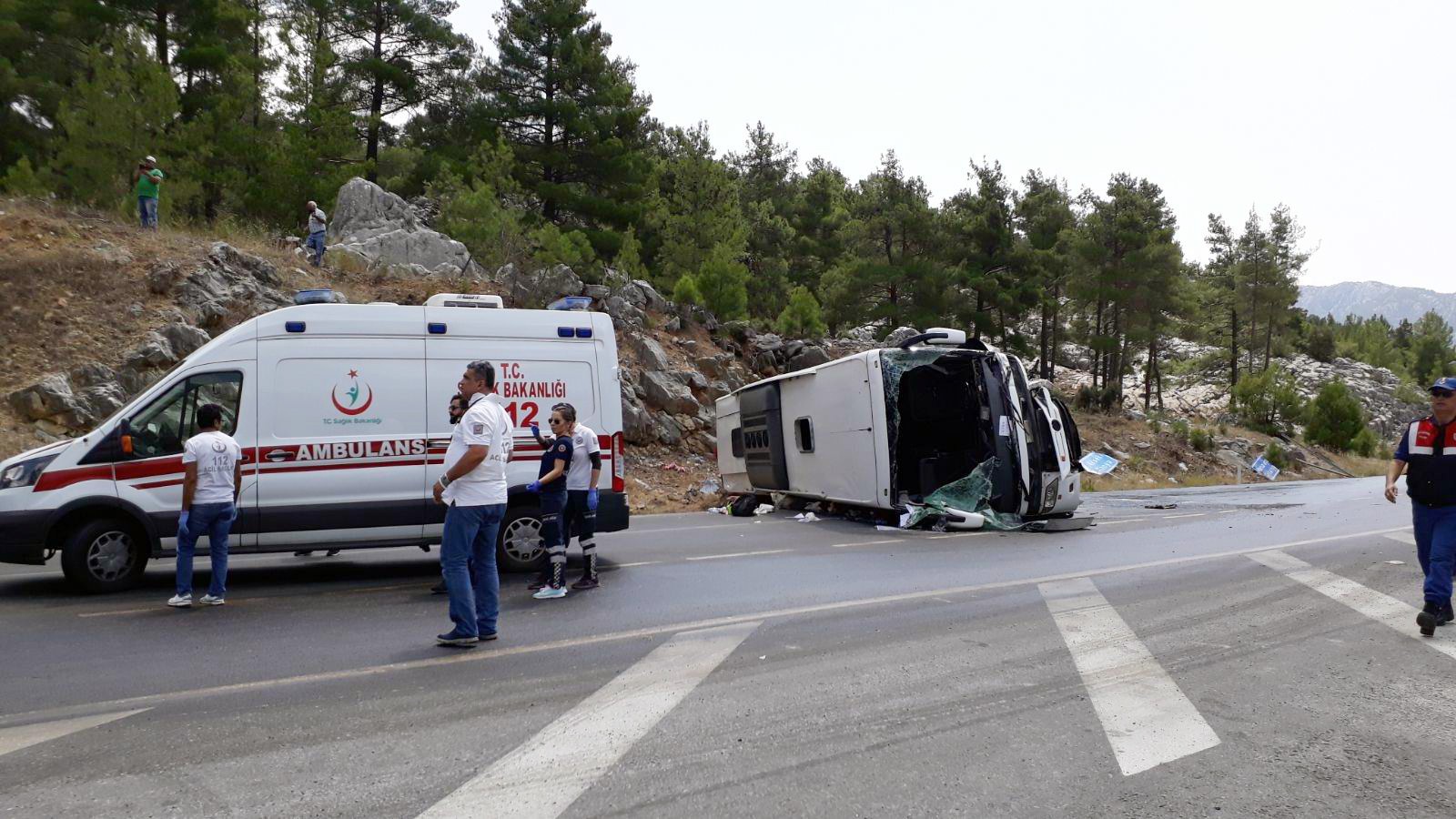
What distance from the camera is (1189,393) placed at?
7281cm

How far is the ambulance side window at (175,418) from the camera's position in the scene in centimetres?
812

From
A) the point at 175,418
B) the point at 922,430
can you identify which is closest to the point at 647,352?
the point at 922,430

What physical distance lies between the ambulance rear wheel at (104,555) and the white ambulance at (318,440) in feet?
0.04

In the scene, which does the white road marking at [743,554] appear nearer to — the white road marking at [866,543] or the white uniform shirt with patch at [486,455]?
Answer: the white road marking at [866,543]

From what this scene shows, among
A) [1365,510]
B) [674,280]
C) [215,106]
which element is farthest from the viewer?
[674,280]

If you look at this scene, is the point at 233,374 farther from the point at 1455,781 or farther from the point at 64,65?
the point at 64,65

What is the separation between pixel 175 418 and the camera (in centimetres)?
817

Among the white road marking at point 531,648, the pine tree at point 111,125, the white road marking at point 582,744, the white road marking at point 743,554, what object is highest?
the pine tree at point 111,125

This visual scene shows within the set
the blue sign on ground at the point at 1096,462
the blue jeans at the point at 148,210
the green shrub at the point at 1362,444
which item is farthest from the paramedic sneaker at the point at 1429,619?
the green shrub at the point at 1362,444

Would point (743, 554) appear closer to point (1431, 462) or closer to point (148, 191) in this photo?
point (1431, 462)

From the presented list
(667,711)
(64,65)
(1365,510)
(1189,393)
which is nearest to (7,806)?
(667,711)

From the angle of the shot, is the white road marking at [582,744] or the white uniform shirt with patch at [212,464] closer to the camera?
the white road marking at [582,744]

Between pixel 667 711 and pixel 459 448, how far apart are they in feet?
7.41

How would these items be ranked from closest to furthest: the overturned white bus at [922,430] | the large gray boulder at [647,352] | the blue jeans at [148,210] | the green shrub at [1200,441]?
1. the overturned white bus at [922,430]
2. the blue jeans at [148,210]
3. the large gray boulder at [647,352]
4. the green shrub at [1200,441]
